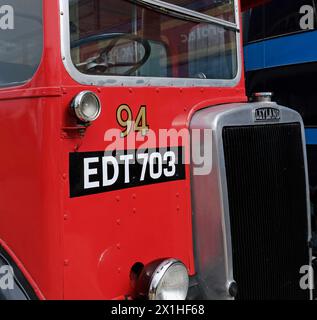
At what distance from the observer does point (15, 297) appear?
5.13 ft

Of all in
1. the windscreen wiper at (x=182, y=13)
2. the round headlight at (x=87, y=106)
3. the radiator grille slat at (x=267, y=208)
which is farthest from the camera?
the radiator grille slat at (x=267, y=208)

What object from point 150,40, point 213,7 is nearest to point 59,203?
point 150,40

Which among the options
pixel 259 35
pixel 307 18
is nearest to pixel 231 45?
pixel 307 18

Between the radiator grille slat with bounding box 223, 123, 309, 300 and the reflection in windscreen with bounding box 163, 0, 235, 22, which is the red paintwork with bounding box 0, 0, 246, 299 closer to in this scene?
the radiator grille slat with bounding box 223, 123, 309, 300

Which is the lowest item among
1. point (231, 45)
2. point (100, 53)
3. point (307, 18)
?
point (100, 53)

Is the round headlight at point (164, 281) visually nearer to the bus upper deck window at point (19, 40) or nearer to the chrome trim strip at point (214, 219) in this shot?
the chrome trim strip at point (214, 219)

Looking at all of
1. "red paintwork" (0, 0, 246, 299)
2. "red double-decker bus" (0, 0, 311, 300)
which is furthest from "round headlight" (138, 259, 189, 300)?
"red paintwork" (0, 0, 246, 299)

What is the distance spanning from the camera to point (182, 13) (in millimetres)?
2023

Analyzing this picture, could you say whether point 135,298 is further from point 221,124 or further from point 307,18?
point 307,18

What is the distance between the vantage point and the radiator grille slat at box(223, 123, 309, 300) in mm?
2021

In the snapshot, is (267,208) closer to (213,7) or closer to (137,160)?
(137,160)

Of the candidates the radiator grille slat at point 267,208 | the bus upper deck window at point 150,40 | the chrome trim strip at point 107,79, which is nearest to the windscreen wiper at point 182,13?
the bus upper deck window at point 150,40

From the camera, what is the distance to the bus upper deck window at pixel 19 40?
1.57 m
